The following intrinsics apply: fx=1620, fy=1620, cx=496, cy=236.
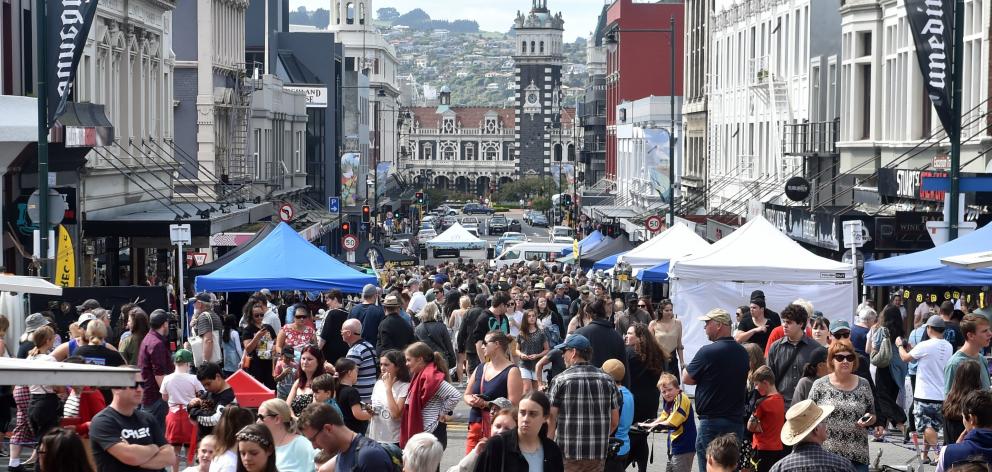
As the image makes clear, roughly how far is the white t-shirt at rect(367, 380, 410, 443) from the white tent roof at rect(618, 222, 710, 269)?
17.3m

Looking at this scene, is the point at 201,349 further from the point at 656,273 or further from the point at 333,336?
the point at 656,273

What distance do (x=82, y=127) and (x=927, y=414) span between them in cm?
1659

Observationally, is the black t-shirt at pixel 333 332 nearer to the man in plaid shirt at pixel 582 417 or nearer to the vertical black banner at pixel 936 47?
the man in plaid shirt at pixel 582 417

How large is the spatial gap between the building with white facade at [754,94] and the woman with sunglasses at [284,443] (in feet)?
102

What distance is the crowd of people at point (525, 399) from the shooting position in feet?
30.0

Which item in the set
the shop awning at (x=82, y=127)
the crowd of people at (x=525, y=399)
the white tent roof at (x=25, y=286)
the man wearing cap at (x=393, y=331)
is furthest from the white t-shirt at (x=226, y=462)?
the shop awning at (x=82, y=127)

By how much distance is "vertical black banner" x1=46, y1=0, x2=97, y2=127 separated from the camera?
21.5 meters

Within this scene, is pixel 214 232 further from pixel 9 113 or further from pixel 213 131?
pixel 213 131

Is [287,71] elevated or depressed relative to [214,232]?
elevated

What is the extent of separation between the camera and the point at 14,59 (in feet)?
91.9

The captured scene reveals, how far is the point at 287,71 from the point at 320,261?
5969 cm

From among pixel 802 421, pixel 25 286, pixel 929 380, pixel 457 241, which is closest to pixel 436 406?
pixel 25 286

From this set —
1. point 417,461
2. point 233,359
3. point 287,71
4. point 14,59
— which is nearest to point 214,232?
point 14,59

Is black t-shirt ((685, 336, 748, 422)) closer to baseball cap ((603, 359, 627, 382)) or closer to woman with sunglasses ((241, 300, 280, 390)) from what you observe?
baseball cap ((603, 359, 627, 382))
